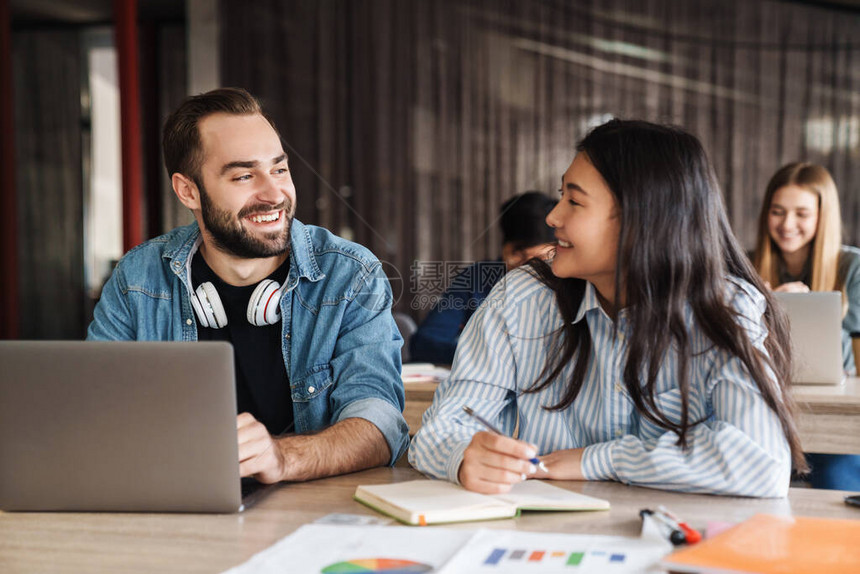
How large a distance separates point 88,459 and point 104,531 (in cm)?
10

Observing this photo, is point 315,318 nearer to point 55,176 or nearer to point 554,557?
point 554,557

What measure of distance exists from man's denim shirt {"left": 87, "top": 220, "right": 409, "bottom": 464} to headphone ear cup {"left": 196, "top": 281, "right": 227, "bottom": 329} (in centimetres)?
4

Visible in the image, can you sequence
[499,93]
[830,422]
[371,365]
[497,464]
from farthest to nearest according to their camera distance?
[499,93] → [830,422] → [371,365] → [497,464]

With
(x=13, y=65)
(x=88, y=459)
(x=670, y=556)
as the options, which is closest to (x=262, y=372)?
(x=88, y=459)

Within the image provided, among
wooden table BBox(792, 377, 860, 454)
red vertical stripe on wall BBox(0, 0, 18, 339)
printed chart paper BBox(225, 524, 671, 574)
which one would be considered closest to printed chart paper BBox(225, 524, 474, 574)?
printed chart paper BBox(225, 524, 671, 574)

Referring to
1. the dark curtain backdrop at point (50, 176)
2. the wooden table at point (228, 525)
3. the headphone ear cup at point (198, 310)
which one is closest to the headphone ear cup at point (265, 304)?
the headphone ear cup at point (198, 310)

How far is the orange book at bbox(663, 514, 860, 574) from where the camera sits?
2.76 ft

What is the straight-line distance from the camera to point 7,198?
6.18 meters

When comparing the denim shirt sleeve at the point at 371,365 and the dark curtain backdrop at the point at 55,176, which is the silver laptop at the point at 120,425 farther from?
the dark curtain backdrop at the point at 55,176

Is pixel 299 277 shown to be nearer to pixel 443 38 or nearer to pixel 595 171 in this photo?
pixel 595 171

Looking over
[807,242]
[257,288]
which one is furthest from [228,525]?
[807,242]

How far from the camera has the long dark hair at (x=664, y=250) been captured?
4.61 feet

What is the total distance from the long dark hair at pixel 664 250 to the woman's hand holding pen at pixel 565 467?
174mm

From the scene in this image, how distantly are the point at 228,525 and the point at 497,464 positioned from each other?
0.37 meters
